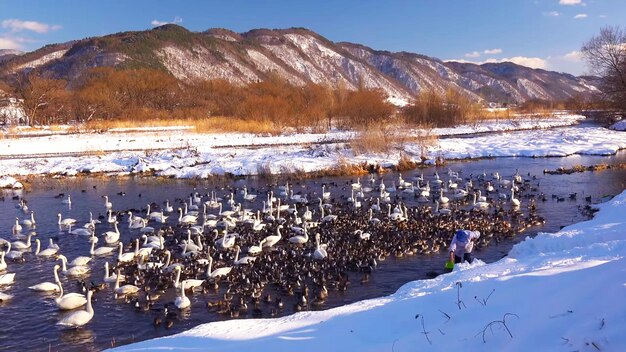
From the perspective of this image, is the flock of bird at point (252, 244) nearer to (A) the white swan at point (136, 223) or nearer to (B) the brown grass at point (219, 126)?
(A) the white swan at point (136, 223)

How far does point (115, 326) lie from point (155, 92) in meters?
84.8

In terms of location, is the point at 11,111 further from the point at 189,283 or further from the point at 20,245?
the point at 189,283

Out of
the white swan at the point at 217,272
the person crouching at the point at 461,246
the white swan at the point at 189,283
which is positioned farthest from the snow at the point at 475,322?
the white swan at the point at 217,272

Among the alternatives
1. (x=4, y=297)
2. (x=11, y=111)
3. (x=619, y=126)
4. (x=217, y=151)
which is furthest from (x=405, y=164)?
(x=11, y=111)

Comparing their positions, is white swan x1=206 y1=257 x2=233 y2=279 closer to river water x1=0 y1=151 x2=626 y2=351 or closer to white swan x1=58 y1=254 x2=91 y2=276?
river water x1=0 y1=151 x2=626 y2=351

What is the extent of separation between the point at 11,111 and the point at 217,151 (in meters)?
47.1

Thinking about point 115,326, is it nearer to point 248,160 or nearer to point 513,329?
point 513,329

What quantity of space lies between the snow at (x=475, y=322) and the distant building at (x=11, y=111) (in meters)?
65.1

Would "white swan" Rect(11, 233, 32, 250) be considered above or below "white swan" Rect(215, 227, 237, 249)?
above

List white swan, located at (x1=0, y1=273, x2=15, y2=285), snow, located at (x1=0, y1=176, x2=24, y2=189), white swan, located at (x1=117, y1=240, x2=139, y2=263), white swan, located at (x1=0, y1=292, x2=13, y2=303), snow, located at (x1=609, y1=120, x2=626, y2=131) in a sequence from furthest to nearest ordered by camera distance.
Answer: snow, located at (x1=609, y1=120, x2=626, y2=131)
snow, located at (x1=0, y1=176, x2=24, y2=189)
white swan, located at (x1=117, y1=240, x2=139, y2=263)
white swan, located at (x1=0, y1=273, x2=15, y2=285)
white swan, located at (x1=0, y1=292, x2=13, y2=303)

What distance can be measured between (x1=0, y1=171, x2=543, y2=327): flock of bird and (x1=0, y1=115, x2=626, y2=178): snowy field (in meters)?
8.33

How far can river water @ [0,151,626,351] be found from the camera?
1082 cm

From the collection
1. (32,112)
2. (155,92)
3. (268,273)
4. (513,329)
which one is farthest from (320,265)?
(155,92)

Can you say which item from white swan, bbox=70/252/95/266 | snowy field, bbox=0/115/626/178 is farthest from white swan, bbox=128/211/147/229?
snowy field, bbox=0/115/626/178
